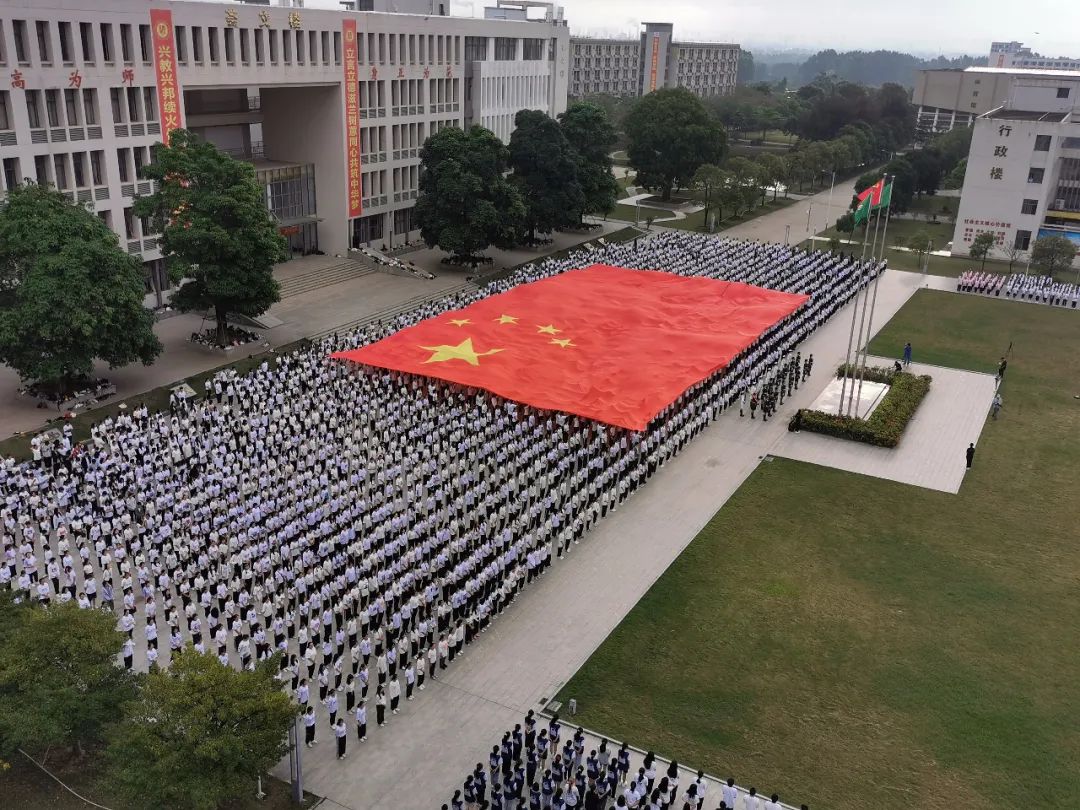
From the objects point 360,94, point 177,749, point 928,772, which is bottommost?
point 928,772

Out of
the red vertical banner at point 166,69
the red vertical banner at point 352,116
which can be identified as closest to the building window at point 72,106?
the red vertical banner at point 166,69

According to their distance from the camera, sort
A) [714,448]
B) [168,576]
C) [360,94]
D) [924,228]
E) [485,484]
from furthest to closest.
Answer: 1. [924,228]
2. [360,94]
3. [714,448]
4. [485,484]
5. [168,576]

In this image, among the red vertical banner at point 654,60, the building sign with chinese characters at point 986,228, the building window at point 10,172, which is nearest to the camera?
the building window at point 10,172

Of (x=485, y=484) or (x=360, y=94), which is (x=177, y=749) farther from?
(x=360, y=94)

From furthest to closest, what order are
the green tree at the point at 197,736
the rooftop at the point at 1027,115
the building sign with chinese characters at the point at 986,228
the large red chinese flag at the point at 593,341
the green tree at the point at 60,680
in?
the rooftop at the point at 1027,115 → the building sign with chinese characters at the point at 986,228 → the large red chinese flag at the point at 593,341 → the green tree at the point at 60,680 → the green tree at the point at 197,736

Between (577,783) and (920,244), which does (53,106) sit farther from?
(920,244)

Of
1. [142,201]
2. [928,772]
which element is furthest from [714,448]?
[142,201]

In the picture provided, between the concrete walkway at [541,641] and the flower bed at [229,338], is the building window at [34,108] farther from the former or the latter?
the concrete walkway at [541,641]
